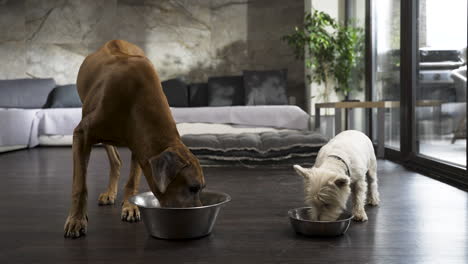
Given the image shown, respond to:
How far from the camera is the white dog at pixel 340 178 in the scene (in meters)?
2.04

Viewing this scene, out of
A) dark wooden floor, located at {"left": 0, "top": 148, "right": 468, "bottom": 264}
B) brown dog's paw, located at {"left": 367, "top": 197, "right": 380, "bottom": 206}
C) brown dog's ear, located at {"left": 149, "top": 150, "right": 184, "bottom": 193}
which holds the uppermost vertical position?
brown dog's ear, located at {"left": 149, "top": 150, "right": 184, "bottom": 193}

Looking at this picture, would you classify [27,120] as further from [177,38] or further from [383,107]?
[383,107]

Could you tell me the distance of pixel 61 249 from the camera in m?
2.02

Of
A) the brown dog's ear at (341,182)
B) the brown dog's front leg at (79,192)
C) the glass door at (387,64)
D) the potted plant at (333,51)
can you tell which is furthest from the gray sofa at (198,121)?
the brown dog's ear at (341,182)

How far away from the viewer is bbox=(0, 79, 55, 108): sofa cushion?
25.1ft

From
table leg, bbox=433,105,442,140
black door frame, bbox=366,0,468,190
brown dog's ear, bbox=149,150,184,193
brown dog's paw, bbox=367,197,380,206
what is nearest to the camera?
brown dog's ear, bbox=149,150,184,193

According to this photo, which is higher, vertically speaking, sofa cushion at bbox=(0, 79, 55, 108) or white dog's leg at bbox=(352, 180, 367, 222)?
sofa cushion at bbox=(0, 79, 55, 108)

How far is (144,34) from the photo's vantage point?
27.1 ft

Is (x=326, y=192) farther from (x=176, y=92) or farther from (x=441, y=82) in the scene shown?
(x=176, y=92)

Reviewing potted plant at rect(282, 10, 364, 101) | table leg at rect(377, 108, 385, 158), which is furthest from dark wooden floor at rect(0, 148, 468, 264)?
potted plant at rect(282, 10, 364, 101)

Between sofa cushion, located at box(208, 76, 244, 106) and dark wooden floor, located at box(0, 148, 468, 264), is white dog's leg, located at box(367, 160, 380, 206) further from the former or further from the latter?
sofa cushion, located at box(208, 76, 244, 106)

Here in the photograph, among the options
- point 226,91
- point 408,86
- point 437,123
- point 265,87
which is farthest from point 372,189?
point 226,91

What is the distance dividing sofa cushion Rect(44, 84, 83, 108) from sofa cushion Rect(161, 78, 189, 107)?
1.39 metres

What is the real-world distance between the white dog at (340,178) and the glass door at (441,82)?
1257 mm
